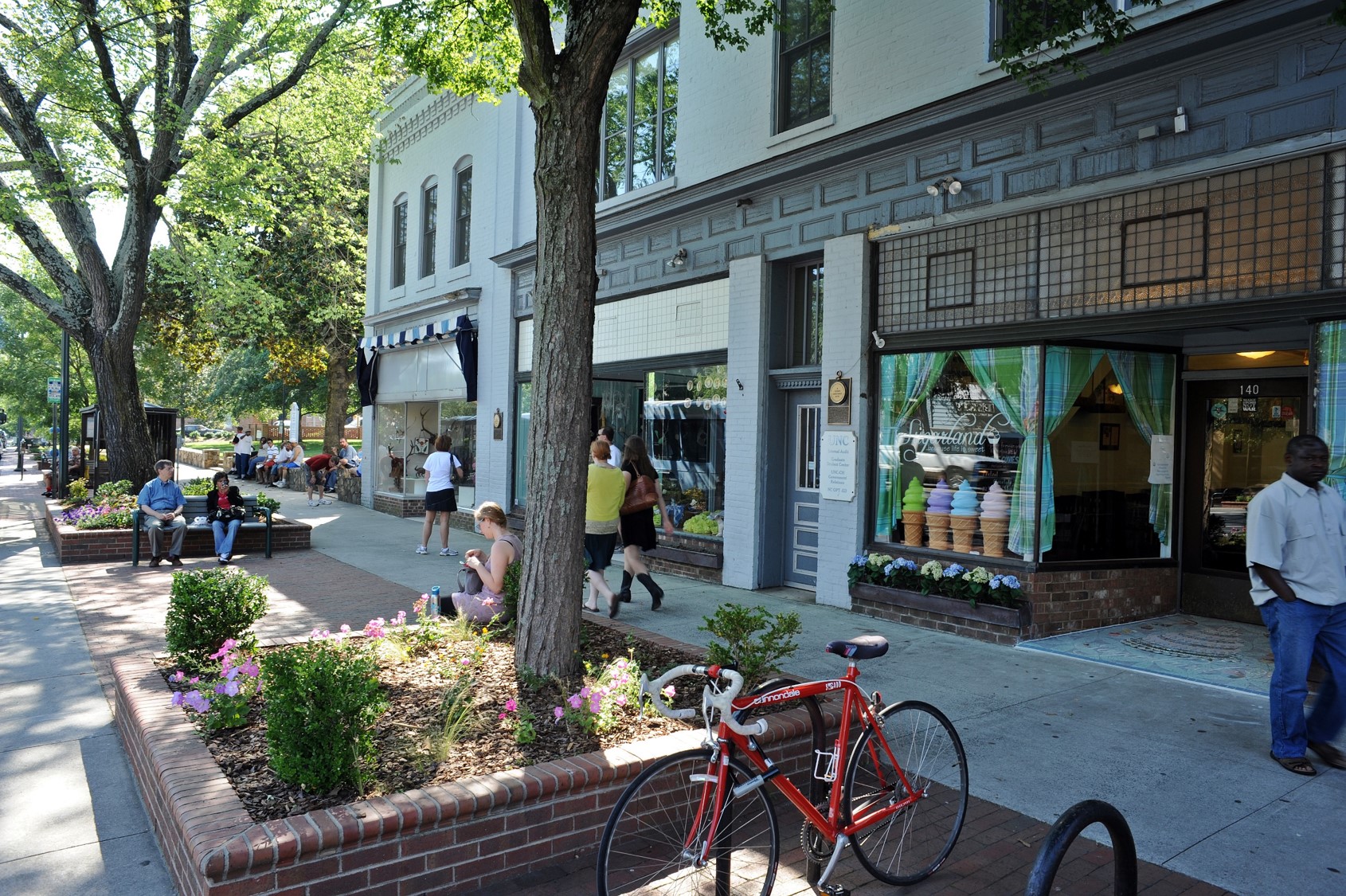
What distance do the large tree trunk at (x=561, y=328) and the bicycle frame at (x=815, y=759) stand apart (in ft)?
7.43

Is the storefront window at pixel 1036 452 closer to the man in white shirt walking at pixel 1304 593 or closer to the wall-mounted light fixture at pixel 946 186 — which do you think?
the wall-mounted light fixture at pixel 946 186

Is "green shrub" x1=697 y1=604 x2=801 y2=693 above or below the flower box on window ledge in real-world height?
above

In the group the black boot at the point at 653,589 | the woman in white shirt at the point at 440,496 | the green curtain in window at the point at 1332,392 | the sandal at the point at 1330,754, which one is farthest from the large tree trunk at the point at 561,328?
the woman in white shirt at the point at 440,496

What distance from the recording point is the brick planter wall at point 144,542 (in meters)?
12.7

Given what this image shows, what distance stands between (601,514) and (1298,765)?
602 centimetres

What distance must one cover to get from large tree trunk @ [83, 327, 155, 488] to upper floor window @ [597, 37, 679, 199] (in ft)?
30.6

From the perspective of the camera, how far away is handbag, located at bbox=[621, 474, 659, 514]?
9.95m

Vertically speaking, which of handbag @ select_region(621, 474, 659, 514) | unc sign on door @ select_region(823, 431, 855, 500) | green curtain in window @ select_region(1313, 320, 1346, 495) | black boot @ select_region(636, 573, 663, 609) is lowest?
black boot @ select_region(636, 573, 663, 609)

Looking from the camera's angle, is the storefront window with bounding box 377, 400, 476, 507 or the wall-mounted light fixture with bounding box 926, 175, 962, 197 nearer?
the wall-mounted light fixture with bounding box 926, 175, 962, 197

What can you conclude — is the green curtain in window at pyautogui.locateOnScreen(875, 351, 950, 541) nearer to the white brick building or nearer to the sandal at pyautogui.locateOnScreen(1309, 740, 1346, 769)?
the white brick building

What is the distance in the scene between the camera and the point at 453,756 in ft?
14.6

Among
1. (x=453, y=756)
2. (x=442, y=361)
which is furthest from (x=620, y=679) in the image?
(x=442, y=361)

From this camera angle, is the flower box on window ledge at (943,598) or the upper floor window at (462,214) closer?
the flower box on window ledge at (943,598)

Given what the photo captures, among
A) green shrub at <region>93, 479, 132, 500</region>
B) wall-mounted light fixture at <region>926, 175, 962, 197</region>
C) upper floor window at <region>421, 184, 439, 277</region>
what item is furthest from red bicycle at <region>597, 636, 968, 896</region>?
upper floor window at <region>421, 184, 439, 277</region>
